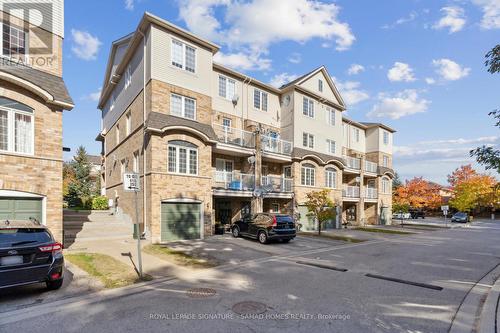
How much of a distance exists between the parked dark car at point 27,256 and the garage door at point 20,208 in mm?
5441

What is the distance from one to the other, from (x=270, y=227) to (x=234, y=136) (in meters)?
8.41

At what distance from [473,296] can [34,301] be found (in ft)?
34.4

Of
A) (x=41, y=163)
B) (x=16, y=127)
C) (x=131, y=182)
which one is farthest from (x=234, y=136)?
(x=131, y=182)

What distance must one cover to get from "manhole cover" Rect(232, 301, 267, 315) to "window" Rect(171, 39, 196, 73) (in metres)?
14.5

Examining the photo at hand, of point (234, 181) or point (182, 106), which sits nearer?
point (182, 106)

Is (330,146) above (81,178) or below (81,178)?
above

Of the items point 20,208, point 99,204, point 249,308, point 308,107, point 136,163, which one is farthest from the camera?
point 308,107

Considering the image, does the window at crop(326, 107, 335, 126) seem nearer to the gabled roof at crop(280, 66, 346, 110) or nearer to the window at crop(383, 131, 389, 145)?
the gabled roof at crop(280, 66, 346, 110)

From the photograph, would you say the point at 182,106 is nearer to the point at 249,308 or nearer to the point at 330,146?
the point at 249,308

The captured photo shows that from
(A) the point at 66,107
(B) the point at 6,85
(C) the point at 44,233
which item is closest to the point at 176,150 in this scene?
(A) the point at 66,107

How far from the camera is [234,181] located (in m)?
20.5

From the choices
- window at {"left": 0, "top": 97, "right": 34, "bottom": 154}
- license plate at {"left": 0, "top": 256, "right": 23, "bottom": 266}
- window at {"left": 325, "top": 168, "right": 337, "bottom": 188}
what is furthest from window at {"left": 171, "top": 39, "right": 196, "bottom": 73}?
window at {"left": 325, "top": 168, "right": 337, "bottom": 188}

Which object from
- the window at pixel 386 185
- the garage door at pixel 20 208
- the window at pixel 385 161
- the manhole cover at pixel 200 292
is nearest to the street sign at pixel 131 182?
the manhole cover at pixel 200 292

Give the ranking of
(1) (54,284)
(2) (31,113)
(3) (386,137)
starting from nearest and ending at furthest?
(1) (54,284) → (2) (31,113) → (3) (386,137)
